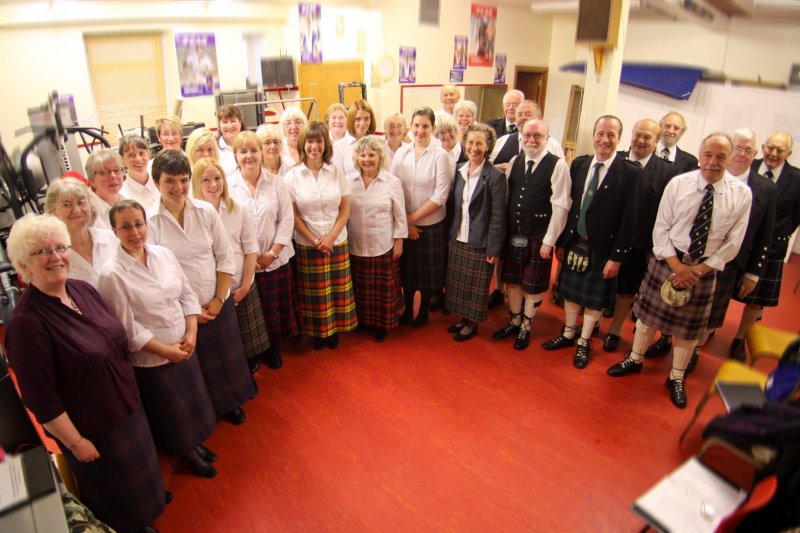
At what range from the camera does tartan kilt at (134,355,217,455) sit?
2115mm

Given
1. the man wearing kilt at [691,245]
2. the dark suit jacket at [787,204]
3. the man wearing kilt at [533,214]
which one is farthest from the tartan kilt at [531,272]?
the dark suit jacket at [787,204]

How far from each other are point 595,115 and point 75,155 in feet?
16.2

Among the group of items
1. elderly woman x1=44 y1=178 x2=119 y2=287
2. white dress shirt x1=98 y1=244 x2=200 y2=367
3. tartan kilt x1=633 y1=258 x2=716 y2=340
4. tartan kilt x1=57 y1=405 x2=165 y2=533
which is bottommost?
tartan kilt x1=57 y1=405 x2=165 y2=533

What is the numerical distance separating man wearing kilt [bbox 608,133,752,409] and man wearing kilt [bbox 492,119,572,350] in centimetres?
59

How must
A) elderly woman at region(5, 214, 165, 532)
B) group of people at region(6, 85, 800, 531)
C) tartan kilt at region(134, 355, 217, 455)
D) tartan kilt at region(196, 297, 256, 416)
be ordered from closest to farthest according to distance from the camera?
elderly woman at region(5, 214, 165, 532) < group of people at region(6, 85, 800, 531) < tartan kilt at region(134, 355, 217, 455) < tartan kilt at region(196, 297, 256, 416)

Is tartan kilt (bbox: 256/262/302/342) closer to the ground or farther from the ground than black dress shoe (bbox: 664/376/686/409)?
farther from the ground

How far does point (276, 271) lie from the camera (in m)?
3.02

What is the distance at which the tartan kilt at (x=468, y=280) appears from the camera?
3320 millimetres

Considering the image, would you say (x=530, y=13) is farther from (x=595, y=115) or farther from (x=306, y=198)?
(x=306, y=198)

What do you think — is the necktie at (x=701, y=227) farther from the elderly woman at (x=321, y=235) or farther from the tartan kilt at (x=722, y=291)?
the elderly woman at (x=321, y=235)

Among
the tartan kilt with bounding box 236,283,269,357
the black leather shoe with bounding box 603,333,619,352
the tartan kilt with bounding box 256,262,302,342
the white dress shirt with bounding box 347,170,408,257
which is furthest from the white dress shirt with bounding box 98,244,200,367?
the black leather shoe with bounding box 603,333,619,352

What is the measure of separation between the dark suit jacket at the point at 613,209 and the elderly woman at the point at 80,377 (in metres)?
2.54

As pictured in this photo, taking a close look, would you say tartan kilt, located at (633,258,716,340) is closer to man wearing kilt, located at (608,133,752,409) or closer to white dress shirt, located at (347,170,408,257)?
man wearing kilt, located at (608,133,752,409)

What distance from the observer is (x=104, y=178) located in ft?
7.77
